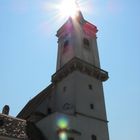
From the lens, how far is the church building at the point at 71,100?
32969 millimetres

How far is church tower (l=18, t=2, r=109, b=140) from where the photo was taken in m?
34.3

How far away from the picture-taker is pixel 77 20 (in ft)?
168

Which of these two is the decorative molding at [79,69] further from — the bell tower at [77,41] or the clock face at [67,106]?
the clock face at [67,106]

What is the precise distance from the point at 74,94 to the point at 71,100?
3.42 feet

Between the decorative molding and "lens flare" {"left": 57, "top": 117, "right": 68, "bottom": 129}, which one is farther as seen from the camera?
the decorative molding

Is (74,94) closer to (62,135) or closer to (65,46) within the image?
(62,135)

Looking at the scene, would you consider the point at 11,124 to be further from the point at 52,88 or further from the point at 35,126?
the point at 52,88

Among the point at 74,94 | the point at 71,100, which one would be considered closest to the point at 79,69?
the point at 74,94

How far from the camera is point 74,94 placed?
A: 1508 inches

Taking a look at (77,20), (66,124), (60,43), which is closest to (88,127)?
(66,124)

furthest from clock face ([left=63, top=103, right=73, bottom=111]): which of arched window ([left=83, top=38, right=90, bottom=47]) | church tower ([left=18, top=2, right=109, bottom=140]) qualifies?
arched window ([left=83, top=38, right=90, bottom=47])

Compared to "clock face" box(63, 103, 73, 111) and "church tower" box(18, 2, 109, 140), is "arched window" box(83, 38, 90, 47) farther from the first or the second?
"clock face" box(63, 103, 73, 111)

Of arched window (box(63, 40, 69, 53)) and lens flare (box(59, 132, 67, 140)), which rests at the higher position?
arched window (box(63, 40, 69, 53))

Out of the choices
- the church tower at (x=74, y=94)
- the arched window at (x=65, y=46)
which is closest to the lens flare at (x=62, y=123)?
the church tower at (x=74, y=94)
